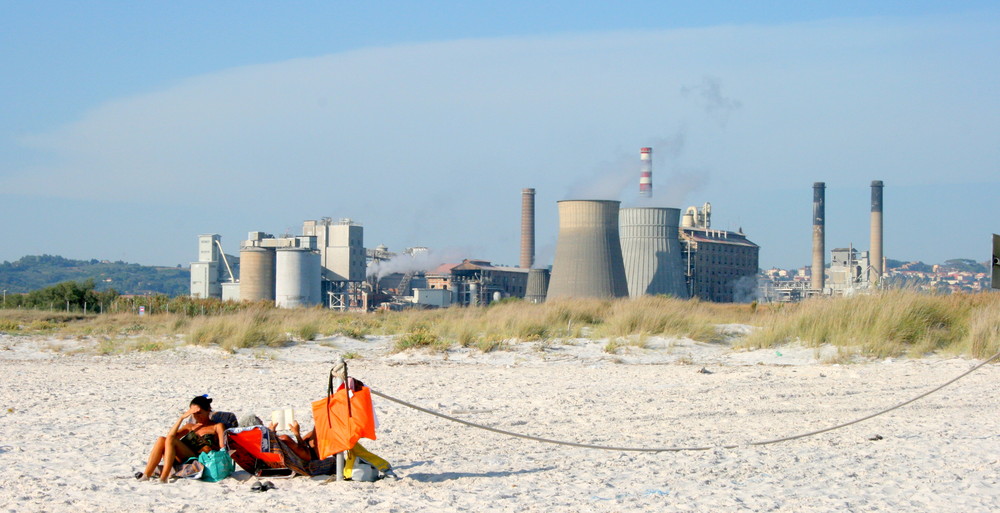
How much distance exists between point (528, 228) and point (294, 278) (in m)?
23.5

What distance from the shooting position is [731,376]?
10023 millimetres

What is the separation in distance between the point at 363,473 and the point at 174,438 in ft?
3.22

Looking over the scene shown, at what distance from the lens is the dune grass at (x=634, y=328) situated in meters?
11.9

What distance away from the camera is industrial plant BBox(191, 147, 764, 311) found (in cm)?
4003

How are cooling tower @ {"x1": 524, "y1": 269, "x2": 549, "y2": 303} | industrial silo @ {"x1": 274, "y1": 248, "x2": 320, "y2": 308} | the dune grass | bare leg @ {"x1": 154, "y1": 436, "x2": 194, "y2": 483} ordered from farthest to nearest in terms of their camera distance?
cooling tower @ {"x1": 524, "y1": 269, "x2": 549, "y2": 303}, industrial silo @ {"x1": 274, "y1": 248, "x2": 320, "y2": 308}, the dune grass, bare leg @ {"x1": 154, "y1": 436, "x2": 194, "y2": 483}

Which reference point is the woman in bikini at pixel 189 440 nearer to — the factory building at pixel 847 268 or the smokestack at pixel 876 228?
the factory building at pixel 847 268

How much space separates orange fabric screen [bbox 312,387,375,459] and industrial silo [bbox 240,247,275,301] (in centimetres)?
4839

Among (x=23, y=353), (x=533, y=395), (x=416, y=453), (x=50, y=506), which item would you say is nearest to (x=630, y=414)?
(x=533, y=395)

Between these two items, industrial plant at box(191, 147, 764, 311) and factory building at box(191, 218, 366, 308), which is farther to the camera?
factory building at box(191, 218, 366, 308)

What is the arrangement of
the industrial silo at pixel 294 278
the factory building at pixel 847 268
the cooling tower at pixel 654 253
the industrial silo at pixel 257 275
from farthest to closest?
the factory building at pixel 847 268
the industrial silo at pixel 257 275
the industrial silo at pixel 294 278
the cooling tower at pixel 654 253

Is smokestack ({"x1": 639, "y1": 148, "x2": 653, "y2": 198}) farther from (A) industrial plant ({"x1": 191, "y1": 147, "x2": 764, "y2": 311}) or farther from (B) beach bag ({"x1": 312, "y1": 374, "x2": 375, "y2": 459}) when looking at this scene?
(B) beach bag ({"x1": 312, "y1": 374, "x2": 375, "y2": 459})

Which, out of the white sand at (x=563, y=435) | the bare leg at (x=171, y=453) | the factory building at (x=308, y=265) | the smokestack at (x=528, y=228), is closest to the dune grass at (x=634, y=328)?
the white sand at (x=563, y=435)

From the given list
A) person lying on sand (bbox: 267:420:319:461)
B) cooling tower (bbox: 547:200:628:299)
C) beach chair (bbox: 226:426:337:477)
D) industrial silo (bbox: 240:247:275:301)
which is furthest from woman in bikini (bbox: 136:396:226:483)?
industrial silo (bbox: 240:247:275:301)

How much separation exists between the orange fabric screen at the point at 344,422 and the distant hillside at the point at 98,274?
461 feet
